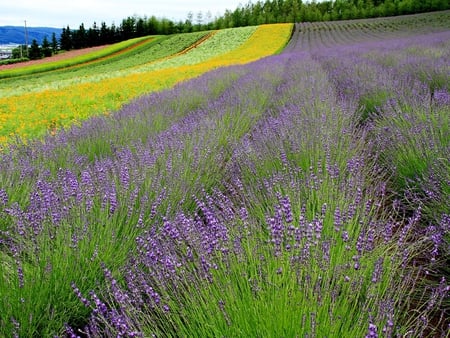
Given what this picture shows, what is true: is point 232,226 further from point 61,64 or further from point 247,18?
point 247,18

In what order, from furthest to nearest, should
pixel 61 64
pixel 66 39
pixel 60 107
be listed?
pixel 66 39, pixel 61 64, pixel 60 107

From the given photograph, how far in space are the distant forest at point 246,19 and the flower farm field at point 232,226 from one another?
135 ft

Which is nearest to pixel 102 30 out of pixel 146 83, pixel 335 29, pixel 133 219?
pixel 335 29

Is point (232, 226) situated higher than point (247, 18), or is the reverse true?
point (247, 18)

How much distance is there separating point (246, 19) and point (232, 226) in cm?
5318

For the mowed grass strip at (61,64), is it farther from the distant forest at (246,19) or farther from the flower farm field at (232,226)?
the flower farm field at (232,226)

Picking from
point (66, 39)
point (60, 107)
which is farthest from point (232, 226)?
point (66, 39)

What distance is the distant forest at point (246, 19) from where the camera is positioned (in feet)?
139

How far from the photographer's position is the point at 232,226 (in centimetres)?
193

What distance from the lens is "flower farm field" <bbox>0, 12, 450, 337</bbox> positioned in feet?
4.83

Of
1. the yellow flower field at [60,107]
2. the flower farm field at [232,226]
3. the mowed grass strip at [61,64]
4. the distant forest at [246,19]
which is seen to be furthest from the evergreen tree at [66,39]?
the flower farm field at [232,226]

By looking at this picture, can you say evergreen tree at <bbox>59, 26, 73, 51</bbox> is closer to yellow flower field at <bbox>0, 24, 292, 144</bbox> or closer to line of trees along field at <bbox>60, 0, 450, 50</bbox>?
line of trees along field at <bbox>60, 0, 450, 50</bbox>

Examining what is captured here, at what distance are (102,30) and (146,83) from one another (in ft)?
132

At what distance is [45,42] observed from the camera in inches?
1898
